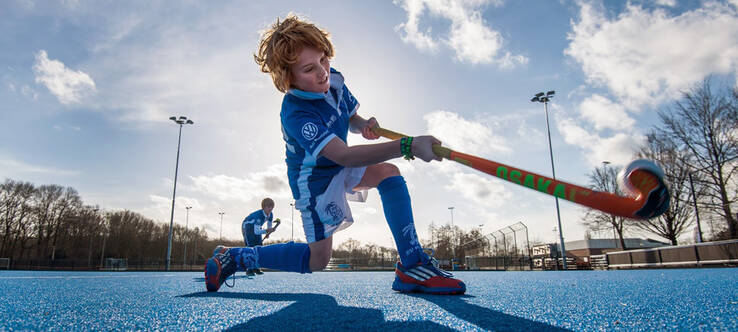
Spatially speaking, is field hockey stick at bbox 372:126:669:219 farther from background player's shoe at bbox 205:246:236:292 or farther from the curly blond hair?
background player's shoe at bbox 205:246:236:292

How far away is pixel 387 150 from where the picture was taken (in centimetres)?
197

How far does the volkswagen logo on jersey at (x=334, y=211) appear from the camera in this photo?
255 cm

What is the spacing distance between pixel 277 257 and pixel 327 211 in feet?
1.76

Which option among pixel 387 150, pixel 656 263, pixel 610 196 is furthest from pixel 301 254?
pixel 656 263

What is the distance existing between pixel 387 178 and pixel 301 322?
1.51 metres

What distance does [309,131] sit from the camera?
2145mm

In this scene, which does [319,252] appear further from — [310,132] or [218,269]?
[310,132]

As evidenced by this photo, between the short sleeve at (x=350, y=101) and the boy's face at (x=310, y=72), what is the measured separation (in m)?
0.57

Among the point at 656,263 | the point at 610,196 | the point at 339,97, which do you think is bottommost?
the point at 656,263

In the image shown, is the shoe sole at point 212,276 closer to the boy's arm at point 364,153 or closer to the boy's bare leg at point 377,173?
the boy's bare leg at point 377,173

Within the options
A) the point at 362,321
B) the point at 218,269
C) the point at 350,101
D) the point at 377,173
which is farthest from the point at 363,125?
the point at 362,321

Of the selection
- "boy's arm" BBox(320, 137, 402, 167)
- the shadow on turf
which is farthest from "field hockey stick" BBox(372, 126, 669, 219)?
"boy's arm" BBox(320, 137, 402, 167)

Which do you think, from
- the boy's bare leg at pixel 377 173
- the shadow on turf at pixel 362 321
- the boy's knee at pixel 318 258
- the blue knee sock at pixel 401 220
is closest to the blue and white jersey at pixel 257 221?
the boy's knee at pixel 318 258

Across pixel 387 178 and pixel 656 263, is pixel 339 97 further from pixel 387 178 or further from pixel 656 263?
pixel 656 263
